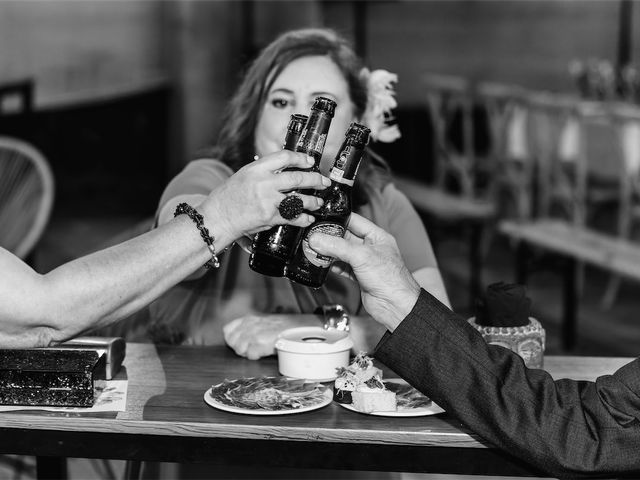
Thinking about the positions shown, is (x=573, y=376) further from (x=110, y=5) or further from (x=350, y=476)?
(x=110, y=5)

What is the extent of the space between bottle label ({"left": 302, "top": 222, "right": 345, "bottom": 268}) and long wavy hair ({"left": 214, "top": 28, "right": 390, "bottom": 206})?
0.92m

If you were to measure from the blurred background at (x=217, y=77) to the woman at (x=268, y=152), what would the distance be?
2797 mm

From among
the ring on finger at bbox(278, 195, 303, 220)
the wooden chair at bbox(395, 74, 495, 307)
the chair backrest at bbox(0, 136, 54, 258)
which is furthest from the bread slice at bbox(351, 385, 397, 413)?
the wooden chair at bbox(395, 74, 495, 307)

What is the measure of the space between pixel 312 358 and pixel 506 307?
1.24 feet

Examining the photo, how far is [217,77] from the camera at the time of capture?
7348 mm

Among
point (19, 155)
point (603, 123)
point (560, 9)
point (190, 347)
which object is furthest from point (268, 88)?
point (560, 9)

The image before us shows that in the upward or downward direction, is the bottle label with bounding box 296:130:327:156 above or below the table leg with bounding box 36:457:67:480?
above

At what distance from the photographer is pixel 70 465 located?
9.41 feet

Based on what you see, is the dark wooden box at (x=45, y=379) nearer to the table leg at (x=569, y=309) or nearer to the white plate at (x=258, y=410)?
the white plate at (x=258, y=410)

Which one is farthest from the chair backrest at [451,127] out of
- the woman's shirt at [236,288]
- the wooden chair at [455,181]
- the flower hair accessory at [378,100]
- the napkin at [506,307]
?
the napkin at [506,307]

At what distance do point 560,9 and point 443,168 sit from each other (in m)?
2.46

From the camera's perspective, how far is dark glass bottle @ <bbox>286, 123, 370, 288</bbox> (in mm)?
1643

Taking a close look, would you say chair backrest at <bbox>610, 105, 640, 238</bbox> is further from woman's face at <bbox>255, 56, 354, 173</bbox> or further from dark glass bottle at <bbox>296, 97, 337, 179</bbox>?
dark glass bottle at <bbox>296, 97, 337, 179</bbox>

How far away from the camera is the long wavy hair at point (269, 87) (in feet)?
8.31
